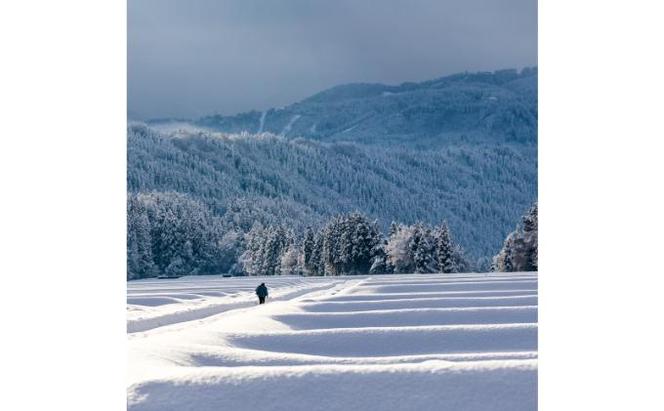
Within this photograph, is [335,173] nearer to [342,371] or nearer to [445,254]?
[445,254]

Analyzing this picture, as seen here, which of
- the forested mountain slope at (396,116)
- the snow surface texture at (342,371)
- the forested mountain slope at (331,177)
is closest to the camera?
the snow surface texture at (342,371)

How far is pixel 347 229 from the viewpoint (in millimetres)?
51719

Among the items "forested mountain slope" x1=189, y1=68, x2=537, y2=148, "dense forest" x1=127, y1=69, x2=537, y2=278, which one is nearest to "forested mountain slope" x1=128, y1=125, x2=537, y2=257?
"dense forest" x1=127, y1=69, x2=537, y2=278

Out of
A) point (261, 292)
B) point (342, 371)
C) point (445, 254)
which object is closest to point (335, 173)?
point (445, 254)

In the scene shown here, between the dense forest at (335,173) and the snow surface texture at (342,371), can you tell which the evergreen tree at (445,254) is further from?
the snow surface texture at (342,371)

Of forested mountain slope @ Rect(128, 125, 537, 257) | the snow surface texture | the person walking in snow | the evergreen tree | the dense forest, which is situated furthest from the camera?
forested mountain slope @ Rect(128, 125, 537, 257)

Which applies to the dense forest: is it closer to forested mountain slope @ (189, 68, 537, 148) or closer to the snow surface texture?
forested mountain slope @ (189, 68, 537, 148)

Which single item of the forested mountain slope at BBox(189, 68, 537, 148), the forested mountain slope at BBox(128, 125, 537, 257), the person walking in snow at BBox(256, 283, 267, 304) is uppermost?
the forested mountain slope at BBox(189, 68, 537, 148)

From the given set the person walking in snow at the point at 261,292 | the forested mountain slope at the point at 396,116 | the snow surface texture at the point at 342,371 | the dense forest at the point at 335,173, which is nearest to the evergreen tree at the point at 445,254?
the dense forest at the point at 335,173
